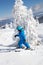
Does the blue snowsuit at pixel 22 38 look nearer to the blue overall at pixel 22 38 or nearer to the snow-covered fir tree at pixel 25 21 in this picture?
the blue overall at pixel 22 38

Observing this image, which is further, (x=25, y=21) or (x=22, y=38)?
(x=25, y=21)

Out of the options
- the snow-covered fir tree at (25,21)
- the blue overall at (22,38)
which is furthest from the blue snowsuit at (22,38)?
the snow-covered fir tree at (25,21)

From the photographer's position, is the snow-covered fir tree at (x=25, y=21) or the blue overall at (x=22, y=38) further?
the snow-covered fir tree at (x=25, y=21)

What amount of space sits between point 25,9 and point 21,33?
6.38 meters

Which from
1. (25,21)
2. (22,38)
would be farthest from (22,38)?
(25,21)

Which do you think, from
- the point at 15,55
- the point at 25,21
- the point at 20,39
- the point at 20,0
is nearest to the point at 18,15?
the point at 25,21

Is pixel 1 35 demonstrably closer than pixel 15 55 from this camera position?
No

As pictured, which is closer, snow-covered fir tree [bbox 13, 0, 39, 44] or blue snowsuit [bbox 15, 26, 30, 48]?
blue snowsuit [bbox 15, 26, 30, 48]

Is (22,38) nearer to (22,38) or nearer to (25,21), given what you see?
(22,38)

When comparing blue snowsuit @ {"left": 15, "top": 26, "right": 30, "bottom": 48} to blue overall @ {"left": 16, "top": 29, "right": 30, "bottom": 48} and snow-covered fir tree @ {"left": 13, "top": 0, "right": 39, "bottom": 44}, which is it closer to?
blue overall @ {"left": 16, "top": 29, "right": 30, "bottom": 48}

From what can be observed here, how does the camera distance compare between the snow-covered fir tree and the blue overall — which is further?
the snow-covered fir tree

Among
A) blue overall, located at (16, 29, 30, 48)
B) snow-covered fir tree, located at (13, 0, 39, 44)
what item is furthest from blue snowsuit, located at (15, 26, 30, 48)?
snow-covered fir tree, located at (13, 0, 39, 44)

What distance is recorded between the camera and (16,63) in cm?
638

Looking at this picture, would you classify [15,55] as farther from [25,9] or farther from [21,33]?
[25,9]
